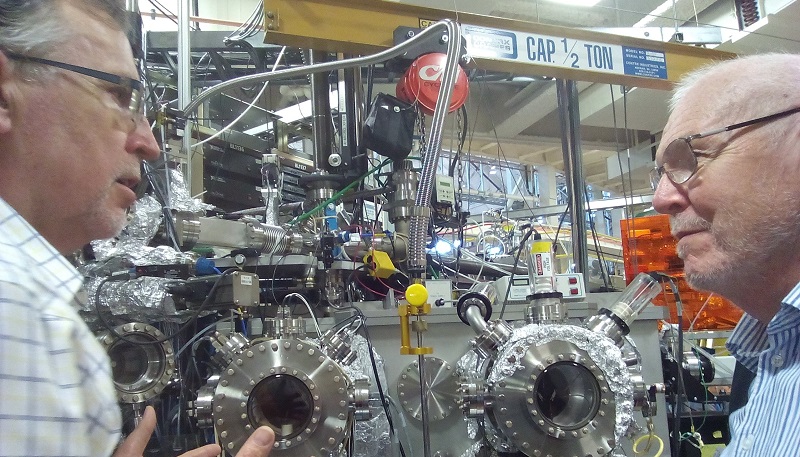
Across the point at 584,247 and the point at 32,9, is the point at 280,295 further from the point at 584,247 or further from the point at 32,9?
the point at 584,247

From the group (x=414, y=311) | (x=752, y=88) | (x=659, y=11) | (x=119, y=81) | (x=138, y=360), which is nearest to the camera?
(x=119, y=81)

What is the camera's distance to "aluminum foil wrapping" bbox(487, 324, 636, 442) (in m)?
1.19

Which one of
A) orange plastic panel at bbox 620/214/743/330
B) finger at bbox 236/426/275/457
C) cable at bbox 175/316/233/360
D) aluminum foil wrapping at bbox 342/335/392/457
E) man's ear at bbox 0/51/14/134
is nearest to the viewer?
man's ear at bbox 0/51/14/134

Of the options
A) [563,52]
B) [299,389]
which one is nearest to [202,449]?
[299,389]

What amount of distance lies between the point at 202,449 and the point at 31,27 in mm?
758

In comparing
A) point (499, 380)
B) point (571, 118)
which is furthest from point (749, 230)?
point (571, 118)

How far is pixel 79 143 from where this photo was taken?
2.56 ft

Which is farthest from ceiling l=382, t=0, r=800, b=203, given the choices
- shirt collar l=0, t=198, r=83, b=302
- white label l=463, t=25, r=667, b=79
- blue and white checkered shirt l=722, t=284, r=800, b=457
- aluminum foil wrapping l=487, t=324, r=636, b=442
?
shirt collar l=0, t=198, r=83, b=302

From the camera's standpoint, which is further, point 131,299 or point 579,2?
point 579,2

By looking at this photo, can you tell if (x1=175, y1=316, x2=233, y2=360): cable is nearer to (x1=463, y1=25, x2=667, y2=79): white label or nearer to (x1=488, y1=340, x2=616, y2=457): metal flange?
(x1=488, y1=340, x2=616, y2=457): metal flange

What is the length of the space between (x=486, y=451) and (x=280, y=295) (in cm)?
72

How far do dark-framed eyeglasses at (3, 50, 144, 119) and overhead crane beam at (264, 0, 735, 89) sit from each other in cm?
74

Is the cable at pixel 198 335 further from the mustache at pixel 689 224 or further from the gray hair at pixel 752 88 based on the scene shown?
the gray hair at pixel 752 88

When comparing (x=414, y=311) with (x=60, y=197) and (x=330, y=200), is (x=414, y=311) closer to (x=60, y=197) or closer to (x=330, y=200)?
(x=330, y=200)
